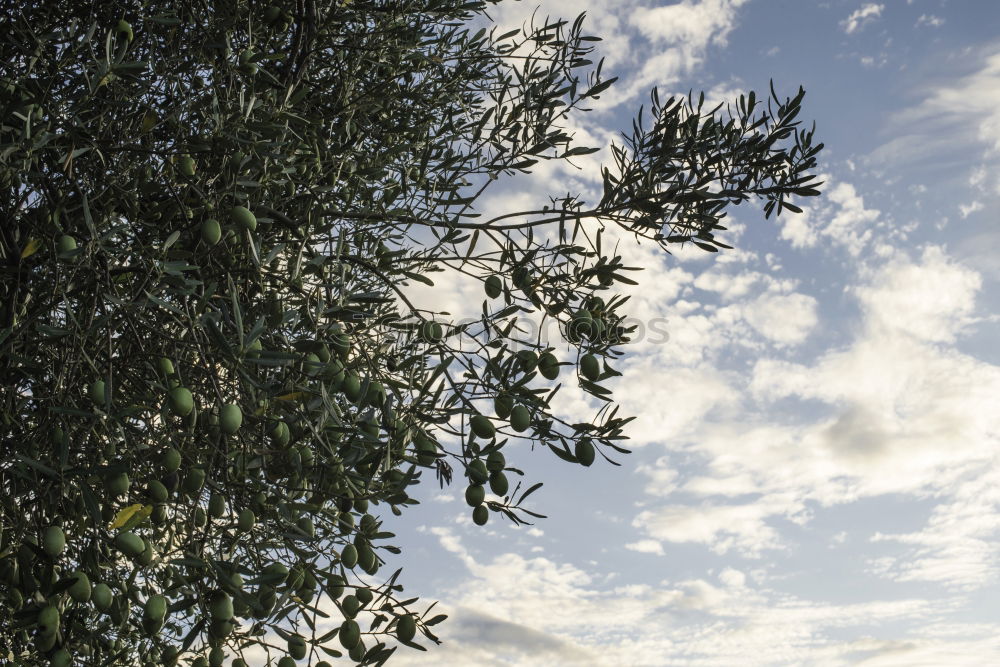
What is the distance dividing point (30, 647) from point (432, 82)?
10.9 ft

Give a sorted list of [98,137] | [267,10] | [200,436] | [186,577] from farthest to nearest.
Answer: [267,10], [200,436], [98,137], [186,577]

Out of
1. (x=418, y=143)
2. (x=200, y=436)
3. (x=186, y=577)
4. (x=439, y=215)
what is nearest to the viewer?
(x=186, y=577)

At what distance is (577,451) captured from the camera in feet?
10.3

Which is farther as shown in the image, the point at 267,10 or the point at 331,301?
the point at 267,10

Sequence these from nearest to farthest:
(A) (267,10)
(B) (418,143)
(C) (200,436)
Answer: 1. (C) (200,436)
2. (A) (267,10)
3. (B) (418,143)

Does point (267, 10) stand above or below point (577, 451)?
above

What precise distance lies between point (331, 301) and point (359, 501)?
0.78 meters

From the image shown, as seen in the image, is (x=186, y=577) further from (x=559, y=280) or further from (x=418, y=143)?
(x=418, y=143)

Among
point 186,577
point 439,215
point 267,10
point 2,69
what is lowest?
point 186,577

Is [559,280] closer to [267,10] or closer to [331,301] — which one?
[331,301]

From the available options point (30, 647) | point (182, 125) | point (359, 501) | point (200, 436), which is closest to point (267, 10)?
point (182, 125)

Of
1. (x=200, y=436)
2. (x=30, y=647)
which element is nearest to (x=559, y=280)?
(x=200, y=436)

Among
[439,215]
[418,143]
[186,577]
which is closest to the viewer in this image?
[186,577]

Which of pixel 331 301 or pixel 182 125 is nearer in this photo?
pixel 331 301
